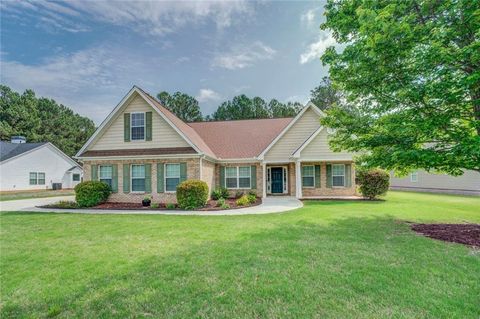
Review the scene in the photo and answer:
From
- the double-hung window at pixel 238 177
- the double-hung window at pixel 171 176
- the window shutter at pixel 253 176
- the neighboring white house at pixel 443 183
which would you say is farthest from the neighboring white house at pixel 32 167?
the neighboring white house at pixel 443 183

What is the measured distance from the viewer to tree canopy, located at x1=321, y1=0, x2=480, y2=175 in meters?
6.34

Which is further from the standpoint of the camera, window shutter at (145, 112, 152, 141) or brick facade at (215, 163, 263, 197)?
brick facade at (215, 163, 263, 197)

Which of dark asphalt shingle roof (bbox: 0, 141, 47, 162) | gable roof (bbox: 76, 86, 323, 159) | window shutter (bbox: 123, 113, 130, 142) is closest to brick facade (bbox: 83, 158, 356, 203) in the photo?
gable roof (bbox: 76, 86, 323, 159)

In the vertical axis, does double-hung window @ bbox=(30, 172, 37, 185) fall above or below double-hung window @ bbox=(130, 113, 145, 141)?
below

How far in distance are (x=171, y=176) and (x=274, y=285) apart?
40.2 feet

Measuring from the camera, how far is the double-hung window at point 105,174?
1576 centimetres

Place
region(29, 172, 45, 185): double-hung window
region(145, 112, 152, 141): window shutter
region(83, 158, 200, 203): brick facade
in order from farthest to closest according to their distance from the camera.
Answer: region(29, 172, 45, 185): double-hung window → region(145, 112, 152, 141): window shutter → region(83, 158, 200, 203): brick facade

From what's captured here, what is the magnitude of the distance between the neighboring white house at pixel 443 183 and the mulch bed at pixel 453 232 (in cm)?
1283

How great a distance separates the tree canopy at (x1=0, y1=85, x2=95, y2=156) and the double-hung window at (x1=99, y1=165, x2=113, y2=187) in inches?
1524

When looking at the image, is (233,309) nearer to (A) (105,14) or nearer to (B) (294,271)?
(B) (294,271)

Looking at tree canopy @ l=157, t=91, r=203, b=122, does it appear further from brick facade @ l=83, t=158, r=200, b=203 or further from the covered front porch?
brick facade @ l=83, t=158, r=200, b=203

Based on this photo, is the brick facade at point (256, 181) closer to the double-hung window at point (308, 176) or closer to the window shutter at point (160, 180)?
the double-hung window at point (308, 176)

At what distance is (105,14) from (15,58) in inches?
263

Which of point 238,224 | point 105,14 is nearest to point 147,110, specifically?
point 105,14
